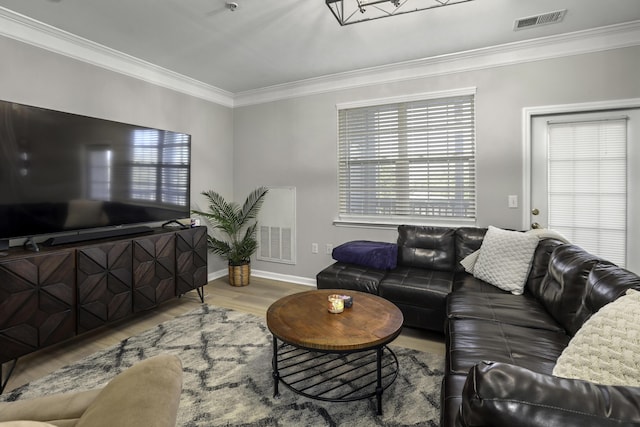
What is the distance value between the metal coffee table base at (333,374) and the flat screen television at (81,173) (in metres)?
2.02

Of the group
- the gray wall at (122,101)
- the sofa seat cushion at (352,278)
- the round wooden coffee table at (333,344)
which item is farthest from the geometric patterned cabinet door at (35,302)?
the sofa seat cushion at (352,278)

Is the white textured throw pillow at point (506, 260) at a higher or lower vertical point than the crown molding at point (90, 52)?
lower

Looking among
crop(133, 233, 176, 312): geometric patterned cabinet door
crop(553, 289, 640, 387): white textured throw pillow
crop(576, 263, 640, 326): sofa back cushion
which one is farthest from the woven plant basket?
crop(553, 289, 640, 387): white textured throw pillow

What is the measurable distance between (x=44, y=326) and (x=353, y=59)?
3570 millimetres

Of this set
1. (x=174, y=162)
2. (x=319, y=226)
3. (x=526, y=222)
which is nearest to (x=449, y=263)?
(x=526, y=222)

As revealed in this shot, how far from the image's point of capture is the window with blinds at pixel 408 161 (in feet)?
11.3

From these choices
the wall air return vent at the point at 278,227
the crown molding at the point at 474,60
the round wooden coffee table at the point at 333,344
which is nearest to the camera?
the round wooden coffee table at the point at 333,344

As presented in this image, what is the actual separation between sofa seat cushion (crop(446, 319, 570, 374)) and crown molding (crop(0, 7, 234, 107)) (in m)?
3.84

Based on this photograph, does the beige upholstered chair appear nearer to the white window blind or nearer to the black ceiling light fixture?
the black ceiling light fixture

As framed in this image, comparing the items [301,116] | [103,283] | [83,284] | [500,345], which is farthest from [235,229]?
[500,345]

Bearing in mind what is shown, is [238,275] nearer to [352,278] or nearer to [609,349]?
[352,278]

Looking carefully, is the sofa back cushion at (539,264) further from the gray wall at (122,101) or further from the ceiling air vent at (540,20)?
the gray wall at (122,101)

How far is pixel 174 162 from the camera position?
356 centimetres

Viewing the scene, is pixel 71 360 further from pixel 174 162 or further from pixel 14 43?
pixel 14 43
